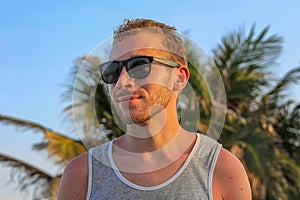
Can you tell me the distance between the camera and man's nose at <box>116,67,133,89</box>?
2.29 meters

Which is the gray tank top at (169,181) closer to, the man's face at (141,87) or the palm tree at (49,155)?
the man's face at (141,87)

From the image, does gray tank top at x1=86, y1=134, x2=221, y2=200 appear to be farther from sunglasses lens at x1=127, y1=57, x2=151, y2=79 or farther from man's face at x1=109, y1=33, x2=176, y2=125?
sunglasses lens at x1=127, y1=57, x2=151, y2=79

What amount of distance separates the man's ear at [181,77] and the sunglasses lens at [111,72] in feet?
0.77

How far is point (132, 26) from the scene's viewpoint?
242 cm

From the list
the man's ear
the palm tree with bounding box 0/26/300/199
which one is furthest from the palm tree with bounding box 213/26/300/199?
the man's ear

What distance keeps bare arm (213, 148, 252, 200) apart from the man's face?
306mm

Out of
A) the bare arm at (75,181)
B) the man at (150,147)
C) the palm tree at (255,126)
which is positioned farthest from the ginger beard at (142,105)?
the palm tree at (255,126)

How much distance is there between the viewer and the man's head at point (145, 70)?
2281 mm

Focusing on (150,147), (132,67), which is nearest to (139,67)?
(132,67)

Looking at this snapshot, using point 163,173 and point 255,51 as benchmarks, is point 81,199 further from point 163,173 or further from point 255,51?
point 255,51

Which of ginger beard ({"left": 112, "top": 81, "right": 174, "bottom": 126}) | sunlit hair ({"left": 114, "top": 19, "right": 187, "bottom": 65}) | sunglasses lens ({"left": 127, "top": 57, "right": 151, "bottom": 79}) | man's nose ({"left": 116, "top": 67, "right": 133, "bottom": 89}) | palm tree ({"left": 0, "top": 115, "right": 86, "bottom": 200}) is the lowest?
palm tree ({"left": 0, "top": 115, "right": 86, "bottom": 200})

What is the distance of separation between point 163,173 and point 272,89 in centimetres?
1371

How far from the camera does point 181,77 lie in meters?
2.47

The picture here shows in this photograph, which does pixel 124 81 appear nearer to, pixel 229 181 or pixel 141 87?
pixel 141 87
